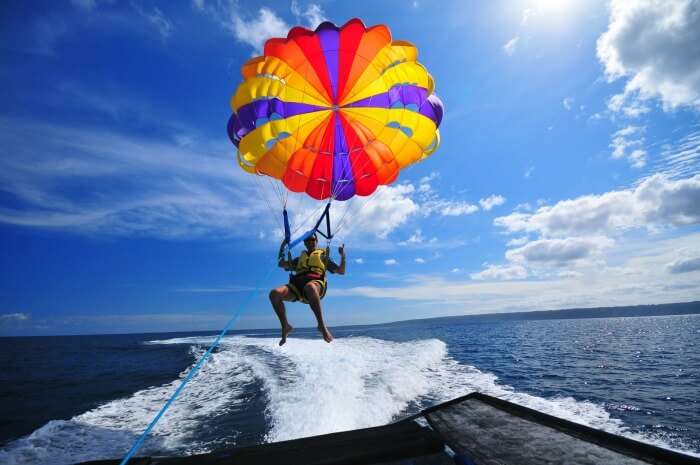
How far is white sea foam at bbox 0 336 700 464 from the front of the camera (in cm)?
867

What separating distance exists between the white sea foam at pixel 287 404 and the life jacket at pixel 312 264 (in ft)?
17.3

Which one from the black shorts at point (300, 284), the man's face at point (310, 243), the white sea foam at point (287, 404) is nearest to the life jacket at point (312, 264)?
the black shorts at point (300, 284)

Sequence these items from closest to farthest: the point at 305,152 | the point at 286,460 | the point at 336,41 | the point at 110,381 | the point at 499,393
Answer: the point at 286,460 < the point at 336,41 < the point at 305,152 < the point at 499,393 < the point at 110,381

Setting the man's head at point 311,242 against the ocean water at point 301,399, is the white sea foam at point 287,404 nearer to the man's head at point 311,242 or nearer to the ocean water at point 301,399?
the ocean water at point 301,399

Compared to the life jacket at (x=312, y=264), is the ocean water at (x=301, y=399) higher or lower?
lower

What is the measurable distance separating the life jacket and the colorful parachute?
224 centimetres

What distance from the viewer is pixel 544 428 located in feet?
12.9

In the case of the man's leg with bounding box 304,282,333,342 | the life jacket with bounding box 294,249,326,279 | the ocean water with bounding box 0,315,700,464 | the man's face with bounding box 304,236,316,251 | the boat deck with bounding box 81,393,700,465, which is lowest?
the ocean water with bounding box 0,315,700,464

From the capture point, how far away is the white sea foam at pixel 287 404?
28.5 feet

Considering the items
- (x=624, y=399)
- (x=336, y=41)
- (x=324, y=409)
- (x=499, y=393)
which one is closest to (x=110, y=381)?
(x=324, y=409)

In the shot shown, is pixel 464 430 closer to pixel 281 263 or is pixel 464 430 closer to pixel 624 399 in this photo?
pixel 281 263

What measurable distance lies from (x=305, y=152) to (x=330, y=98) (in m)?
1.46

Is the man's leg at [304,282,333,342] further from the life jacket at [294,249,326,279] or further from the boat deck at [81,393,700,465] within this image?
the boat deck at [81,393,700,465]

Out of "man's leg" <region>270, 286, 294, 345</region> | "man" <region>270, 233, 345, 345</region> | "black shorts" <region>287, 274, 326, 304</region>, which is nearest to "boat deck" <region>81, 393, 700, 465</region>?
"man" <region>270, 233, 345, 345</region>
